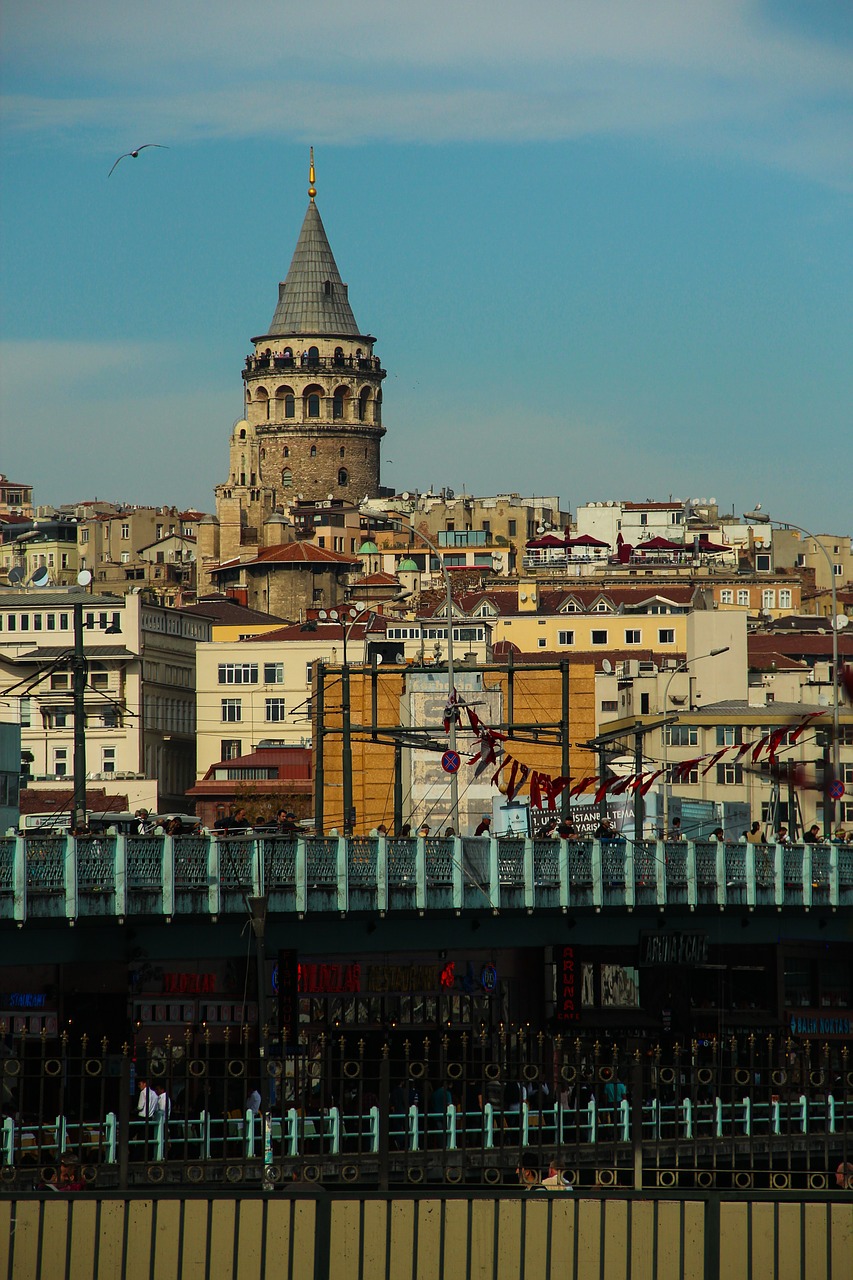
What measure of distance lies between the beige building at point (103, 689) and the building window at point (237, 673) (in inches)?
167

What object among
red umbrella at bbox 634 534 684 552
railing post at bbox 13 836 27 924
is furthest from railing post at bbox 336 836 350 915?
red umbrella at bbox 634 534 684 552

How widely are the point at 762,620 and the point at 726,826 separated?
96361 mm

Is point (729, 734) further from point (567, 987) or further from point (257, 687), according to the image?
point (567, 987)

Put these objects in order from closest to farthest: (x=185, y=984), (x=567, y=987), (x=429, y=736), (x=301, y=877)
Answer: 1. (x=301, y=877)
2. (x=185, y=984)
3. (x=567, y=987)
4. (x=429, y=736)

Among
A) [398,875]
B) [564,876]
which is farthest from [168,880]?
[564,876]

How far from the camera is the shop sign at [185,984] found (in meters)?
52.0

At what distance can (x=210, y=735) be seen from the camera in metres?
136

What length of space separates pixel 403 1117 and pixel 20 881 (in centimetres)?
825

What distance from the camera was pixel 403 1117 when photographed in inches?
1593

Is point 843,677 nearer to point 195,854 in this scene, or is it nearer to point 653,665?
point 195,854

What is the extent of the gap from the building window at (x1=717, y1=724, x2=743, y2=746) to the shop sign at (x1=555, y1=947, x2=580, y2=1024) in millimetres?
57329

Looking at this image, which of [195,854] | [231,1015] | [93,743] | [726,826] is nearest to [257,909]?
[195,854]

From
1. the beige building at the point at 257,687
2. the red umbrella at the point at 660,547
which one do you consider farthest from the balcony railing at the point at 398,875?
the red umbrella at the point at 660,547

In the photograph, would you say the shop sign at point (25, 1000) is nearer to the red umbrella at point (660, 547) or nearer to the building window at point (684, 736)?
the building window at point (684, 736)
